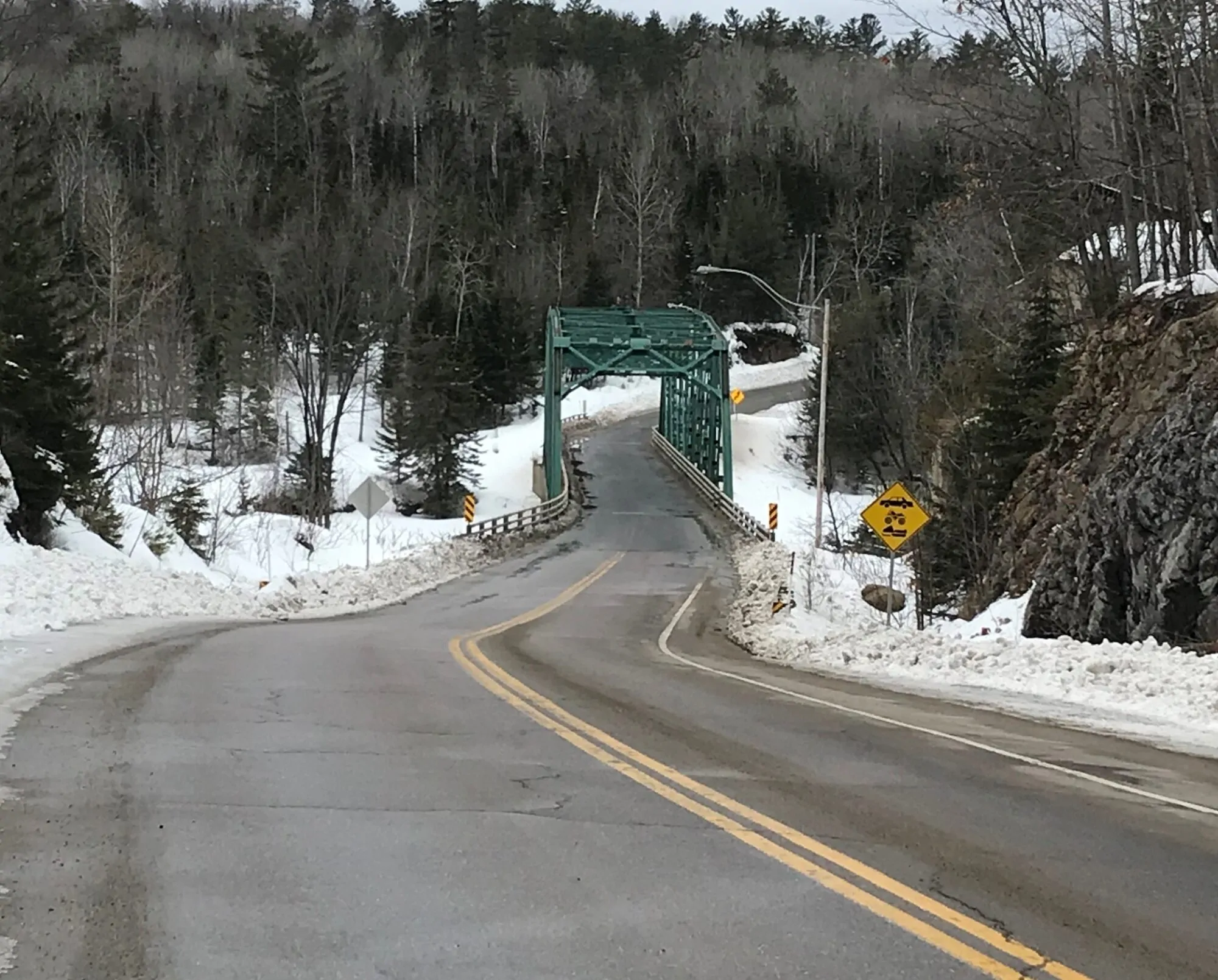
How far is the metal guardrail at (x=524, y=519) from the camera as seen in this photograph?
40281mm

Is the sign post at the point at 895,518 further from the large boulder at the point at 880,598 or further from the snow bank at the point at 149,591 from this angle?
the snow bank at the point at 149,591

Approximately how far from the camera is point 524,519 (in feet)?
147

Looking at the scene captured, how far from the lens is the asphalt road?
14.4 ft

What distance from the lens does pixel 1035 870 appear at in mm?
5566

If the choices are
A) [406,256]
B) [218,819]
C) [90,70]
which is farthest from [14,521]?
[90,70]

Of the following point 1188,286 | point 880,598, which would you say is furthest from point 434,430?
point 1188,286

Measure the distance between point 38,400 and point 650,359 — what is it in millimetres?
38529

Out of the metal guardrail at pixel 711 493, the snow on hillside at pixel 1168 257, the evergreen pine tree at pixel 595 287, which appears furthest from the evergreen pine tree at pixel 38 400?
the evergreen pine tree at pixel 595 287

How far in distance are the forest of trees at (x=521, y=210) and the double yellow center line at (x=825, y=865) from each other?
55.4 feet

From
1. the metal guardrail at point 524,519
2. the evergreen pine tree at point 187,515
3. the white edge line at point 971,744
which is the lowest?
the metal guardrail at point 524,519

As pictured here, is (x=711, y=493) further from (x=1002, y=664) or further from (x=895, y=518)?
(x=1002, y=664)

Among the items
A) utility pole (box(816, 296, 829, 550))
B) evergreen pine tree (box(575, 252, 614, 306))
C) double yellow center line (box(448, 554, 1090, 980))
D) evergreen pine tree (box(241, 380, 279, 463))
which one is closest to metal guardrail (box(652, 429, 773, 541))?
utility pole (box(816, 296, 829, 550))

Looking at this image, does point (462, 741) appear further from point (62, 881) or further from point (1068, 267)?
point (1068, 267)

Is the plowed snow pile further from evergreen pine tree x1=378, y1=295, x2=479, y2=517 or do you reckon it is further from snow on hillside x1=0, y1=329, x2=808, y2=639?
evergreen pine tree x1=378, y1=295, x2=479, y2=517
